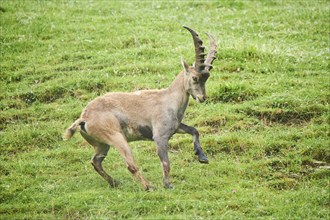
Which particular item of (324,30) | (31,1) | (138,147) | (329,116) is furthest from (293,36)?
(31,1)

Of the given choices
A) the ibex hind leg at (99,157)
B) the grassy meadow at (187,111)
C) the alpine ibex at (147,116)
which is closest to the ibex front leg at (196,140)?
the alpine ibex at (147,116)

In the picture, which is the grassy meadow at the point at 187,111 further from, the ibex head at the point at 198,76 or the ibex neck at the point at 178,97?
the ibex head at the point at 198,76

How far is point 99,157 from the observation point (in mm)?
10273

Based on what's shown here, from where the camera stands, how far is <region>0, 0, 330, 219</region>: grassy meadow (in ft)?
30.2

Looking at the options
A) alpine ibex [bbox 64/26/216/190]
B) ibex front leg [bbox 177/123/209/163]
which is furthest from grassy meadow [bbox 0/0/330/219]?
alpine ibex [bbox 64/26/216/190]

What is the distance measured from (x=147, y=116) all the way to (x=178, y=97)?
68 centimetres

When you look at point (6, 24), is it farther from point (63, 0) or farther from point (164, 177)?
point (164, 177)

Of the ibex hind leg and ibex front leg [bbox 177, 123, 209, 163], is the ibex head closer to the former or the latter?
ibex front leg [bbox 177, 123, 209, 163]

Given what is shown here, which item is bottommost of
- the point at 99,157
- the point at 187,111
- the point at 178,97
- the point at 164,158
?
the point at 187,111

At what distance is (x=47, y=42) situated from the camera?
1698cm

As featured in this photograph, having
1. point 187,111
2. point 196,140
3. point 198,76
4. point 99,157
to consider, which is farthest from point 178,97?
point 187,111

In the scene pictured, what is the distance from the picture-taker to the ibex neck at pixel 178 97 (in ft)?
33.8

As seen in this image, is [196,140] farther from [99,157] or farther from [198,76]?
[99,157]

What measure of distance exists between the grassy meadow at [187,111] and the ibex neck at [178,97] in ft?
3.87
